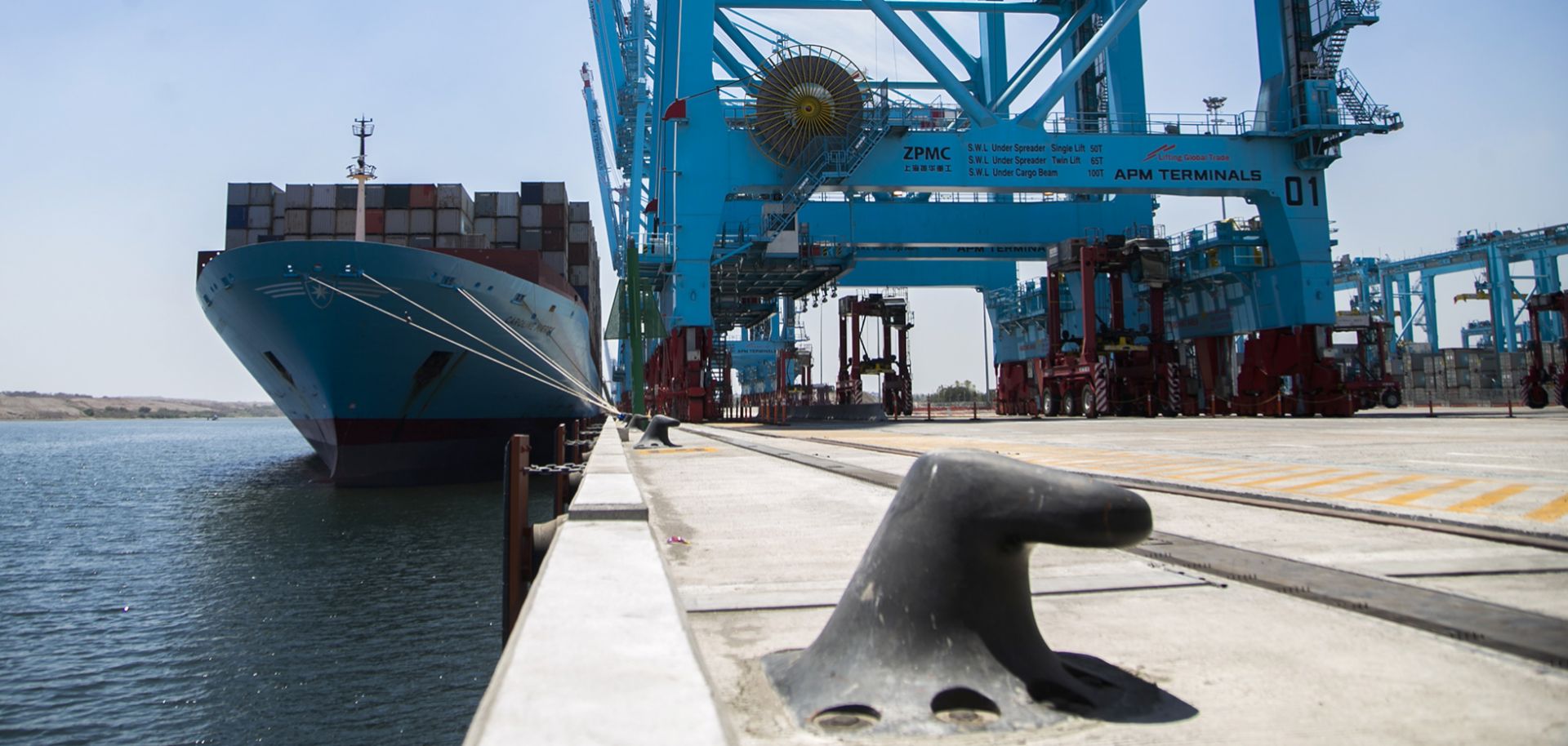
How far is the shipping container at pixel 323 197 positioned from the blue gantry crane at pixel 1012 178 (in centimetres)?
1262

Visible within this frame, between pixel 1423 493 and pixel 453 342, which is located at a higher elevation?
pixel 453 342

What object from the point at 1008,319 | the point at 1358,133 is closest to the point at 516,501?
the point at 1358,133

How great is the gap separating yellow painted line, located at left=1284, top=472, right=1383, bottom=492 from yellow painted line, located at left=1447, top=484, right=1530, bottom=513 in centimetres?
99

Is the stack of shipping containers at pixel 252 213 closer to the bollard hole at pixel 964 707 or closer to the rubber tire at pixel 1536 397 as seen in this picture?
the bollard hole at pixel 964 707

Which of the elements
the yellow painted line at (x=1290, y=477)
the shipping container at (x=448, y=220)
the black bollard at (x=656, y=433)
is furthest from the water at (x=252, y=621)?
the shipping container at (x=448, y=220)

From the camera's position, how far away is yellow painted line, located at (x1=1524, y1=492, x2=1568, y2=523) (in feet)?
15.4

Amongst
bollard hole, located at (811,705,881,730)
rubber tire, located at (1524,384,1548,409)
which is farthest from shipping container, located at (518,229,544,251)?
rubber tire, located at (1524,384,1548,409)

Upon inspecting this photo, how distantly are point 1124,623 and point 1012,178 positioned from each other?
22.3 m

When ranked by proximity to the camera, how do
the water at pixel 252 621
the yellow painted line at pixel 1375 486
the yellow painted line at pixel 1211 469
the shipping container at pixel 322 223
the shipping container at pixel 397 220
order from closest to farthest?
the water at pixel 252 621 < the yellow painted line at pixel 1375 486 < the yellow painted line at pixel 1211 469 < the shipping container at pixel 397 220 < the shipping container at pixel 322 223

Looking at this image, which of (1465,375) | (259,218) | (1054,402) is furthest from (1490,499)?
(1465,375)

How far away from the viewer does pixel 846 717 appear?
1838 millimetres

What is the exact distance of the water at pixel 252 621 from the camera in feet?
19.2

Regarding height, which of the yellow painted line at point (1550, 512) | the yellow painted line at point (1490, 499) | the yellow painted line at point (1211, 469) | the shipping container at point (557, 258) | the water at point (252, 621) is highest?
the shipping container at point (557, 258)

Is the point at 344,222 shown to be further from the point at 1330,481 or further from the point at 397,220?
the point at 1330,481
